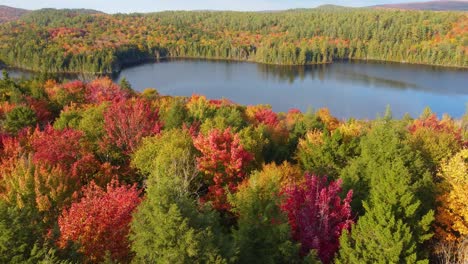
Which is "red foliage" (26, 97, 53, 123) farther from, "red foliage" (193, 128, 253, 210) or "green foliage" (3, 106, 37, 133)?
"red foliage" (193, 128, 253, 210)

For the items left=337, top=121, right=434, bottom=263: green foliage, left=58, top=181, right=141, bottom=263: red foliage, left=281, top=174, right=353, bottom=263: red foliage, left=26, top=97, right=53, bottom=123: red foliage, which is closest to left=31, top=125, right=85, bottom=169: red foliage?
left=58, top=181, right=141, bottom=263: red foliage

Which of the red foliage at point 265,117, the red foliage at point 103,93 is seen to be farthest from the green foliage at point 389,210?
the red foliage at point 103,93

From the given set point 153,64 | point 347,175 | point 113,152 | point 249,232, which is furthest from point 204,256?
point 153,64

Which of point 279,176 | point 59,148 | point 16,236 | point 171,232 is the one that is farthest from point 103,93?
point 171,232

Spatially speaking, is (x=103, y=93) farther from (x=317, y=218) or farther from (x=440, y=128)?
(x=440, y=128)

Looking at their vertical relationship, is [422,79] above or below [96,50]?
below

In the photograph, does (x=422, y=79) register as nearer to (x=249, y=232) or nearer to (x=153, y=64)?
(x=153, y=64)
